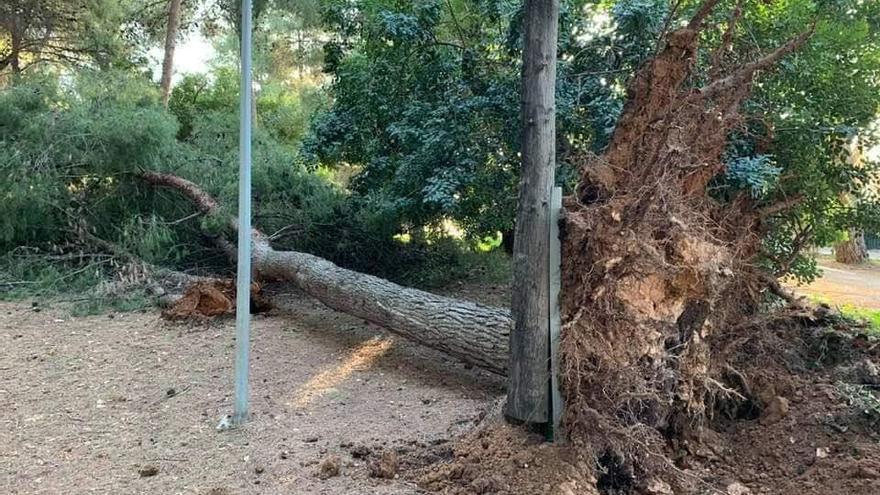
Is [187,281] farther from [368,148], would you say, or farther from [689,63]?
[689,63]

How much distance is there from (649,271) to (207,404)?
272cm

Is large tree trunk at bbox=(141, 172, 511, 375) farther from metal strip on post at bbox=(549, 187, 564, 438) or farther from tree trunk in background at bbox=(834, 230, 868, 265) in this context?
tree trunk in background at bbox=(834, 230, 868, 265)

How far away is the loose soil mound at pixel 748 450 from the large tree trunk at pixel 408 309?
110cm

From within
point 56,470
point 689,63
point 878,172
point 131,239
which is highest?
point 689,63

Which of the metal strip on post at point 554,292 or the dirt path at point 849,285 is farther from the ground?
the metal strip on post at point 554,292

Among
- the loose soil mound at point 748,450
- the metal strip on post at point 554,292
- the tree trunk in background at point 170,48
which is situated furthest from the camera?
the tree trunk in background at point 170,48

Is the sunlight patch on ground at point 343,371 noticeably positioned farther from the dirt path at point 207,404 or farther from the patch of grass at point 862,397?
the patch of grass at point 862,397

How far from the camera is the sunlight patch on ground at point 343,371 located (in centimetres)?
385

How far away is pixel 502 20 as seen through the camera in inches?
196

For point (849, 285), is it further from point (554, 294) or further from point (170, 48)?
point (170, 48)

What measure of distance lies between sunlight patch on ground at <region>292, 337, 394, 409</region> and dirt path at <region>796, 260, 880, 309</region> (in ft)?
12.6

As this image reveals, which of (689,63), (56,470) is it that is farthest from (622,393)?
(56,470)

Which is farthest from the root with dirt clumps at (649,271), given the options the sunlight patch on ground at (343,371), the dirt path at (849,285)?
the dirt path at (849,285)

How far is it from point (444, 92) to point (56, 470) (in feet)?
12.7
